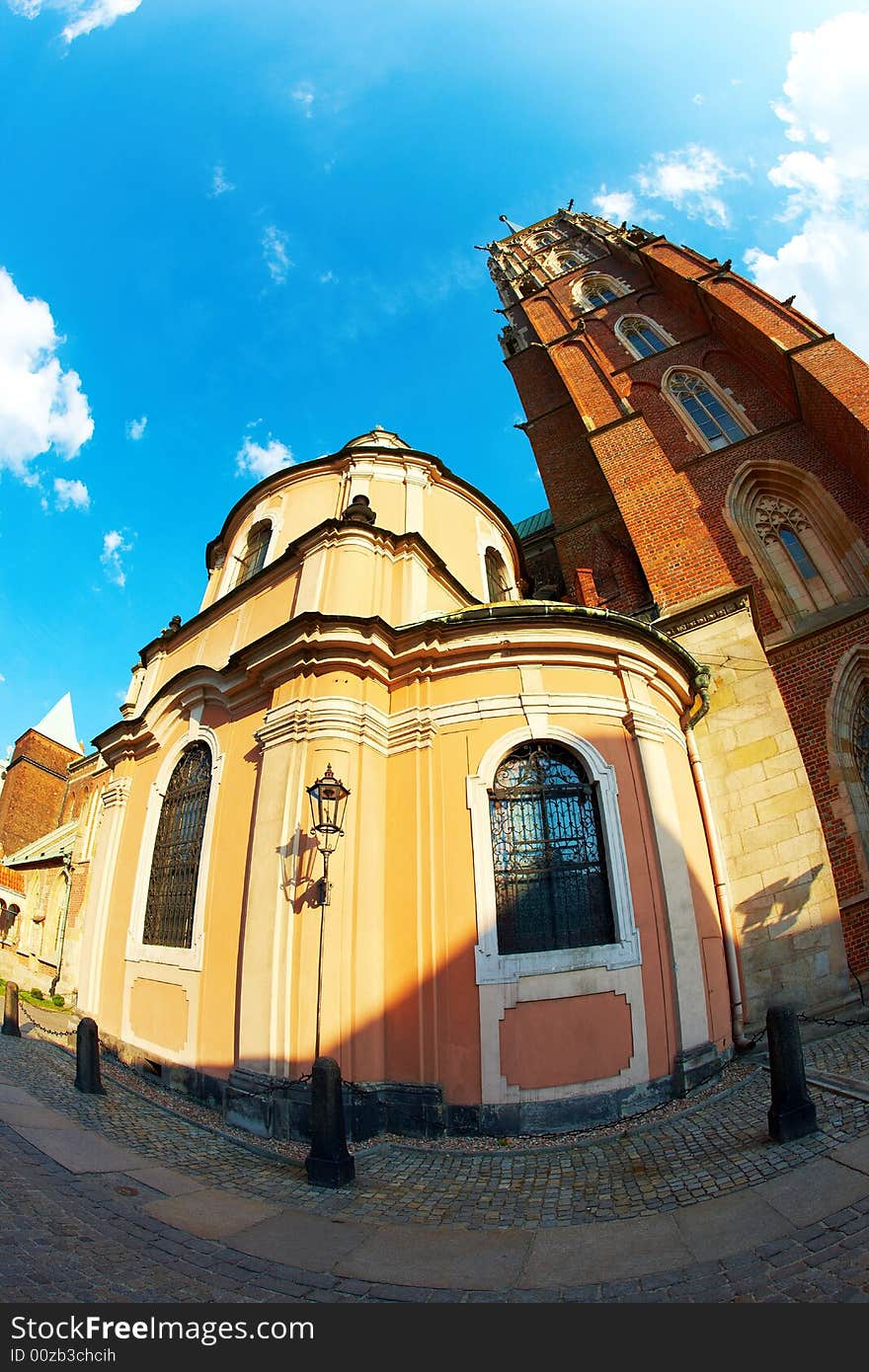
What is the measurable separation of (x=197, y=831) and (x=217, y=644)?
3.74 m

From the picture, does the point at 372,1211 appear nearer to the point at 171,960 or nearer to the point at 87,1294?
the point at 87,1294

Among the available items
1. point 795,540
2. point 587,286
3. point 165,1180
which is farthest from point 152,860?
point 587,286

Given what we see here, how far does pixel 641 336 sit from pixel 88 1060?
22798mm

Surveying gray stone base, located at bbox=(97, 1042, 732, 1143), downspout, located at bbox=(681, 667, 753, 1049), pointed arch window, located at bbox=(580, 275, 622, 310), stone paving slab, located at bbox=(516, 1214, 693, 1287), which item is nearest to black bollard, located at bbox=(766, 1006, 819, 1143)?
stone paving slab, located at bbox=(516, 1214, 693, 1287)

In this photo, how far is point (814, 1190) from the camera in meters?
3.79

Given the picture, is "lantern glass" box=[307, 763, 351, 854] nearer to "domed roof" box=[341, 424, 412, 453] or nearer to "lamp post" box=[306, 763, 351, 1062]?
"lamp post" box=[306, 763, 351, 1062]

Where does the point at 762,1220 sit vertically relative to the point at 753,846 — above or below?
below

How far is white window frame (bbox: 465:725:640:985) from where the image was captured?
6668 mm

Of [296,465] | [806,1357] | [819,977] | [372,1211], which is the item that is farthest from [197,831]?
[819,977]

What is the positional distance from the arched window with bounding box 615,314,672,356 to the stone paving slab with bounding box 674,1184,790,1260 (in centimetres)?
1968

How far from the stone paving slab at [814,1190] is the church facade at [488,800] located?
2.59m

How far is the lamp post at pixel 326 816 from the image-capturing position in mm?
6727

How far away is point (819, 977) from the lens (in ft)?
25.9

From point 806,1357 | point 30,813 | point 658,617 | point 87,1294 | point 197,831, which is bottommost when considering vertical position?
point 806,1357
